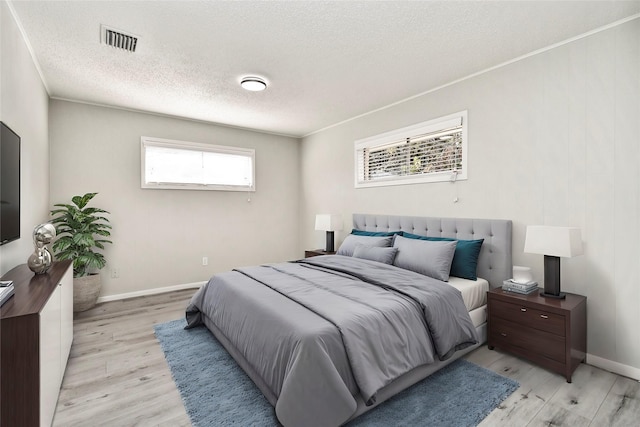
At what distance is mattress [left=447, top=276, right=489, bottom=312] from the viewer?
8.79ft

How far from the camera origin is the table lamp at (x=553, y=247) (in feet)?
7.55

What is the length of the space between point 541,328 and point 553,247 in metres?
0.62

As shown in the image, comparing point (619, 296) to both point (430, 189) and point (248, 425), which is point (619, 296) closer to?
point (430, 189)

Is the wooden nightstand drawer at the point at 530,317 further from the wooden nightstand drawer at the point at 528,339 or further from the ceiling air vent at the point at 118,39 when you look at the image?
the ceiling air vent at the point at 118,39

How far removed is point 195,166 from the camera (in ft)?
15.8

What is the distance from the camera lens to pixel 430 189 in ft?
11.9

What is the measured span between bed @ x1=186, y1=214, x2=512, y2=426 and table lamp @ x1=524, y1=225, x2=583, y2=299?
0.42 meters

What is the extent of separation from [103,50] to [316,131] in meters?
3.31

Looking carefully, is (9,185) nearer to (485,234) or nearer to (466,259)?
(466,259)

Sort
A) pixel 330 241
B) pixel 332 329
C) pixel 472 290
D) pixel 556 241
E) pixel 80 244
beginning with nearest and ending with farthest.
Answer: pixel 332 329, pixel 556 241, pixel 472 290, pixel 80 244, pixel 330 241

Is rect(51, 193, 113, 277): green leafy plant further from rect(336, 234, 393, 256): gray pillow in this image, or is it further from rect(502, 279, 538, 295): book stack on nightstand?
rect(502, 279, 538, 295): book stack on nightstand

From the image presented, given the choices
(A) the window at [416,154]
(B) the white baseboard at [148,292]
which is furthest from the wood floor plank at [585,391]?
(B) the white baseboard at [148,292]

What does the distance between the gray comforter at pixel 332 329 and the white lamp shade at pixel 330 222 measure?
68.0 inches

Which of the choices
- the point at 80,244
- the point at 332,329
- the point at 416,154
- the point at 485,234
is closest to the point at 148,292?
the point at 80,244
